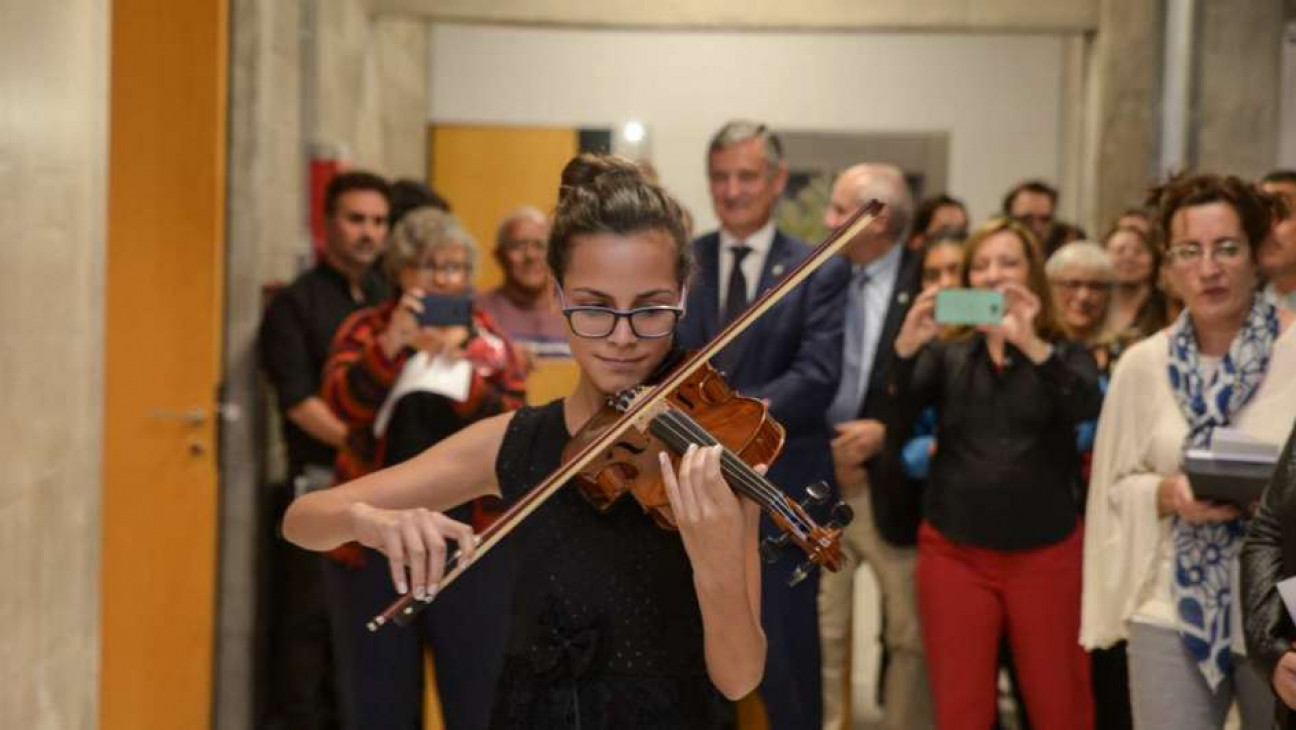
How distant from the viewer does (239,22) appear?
17.4 ft

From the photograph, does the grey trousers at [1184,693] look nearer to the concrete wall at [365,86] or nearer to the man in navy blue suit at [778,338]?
the man in navy blue suit at [778,338]

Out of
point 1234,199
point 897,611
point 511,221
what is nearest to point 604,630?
point 1234,199

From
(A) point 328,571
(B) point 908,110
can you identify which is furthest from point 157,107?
(B) point 908,110

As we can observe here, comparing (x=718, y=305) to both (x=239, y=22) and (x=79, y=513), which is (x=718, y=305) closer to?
(x=79, y=513)

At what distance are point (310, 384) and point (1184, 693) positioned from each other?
8.64 feet

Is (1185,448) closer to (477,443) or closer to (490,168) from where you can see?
(477,443)

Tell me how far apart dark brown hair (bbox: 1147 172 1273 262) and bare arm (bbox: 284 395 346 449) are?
7.79 feet

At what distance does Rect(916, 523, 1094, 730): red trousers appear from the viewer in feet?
13.4

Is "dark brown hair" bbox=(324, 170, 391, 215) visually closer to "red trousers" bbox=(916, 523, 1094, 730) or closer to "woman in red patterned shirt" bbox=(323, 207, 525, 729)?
"woman in red patterned shirt" bbox=(323, 207, 525, 729)

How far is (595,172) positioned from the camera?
2.36 meters

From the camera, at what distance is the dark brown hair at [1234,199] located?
3527 millimetres

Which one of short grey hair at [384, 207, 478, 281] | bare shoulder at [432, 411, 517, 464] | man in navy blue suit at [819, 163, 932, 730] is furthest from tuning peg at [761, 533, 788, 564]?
short grey hair at [384, 207, 478, 281]

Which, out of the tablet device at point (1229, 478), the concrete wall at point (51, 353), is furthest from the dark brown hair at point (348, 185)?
the tablet device at point (1229, 478)

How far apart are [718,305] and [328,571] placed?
1.12 metres
